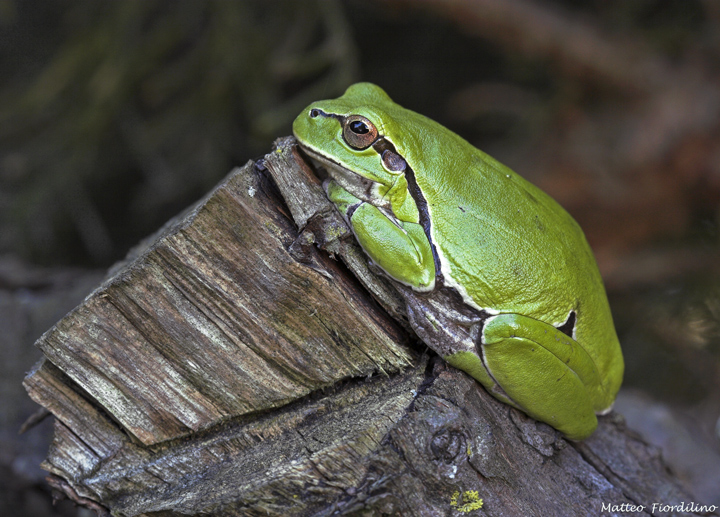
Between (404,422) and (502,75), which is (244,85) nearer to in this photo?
(502,75)

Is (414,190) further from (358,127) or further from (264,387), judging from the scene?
(264,387)

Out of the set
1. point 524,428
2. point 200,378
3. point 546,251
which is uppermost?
point 546,251

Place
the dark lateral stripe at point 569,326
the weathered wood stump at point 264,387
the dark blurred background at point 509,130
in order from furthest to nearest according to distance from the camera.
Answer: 1. the dark blurred background at point 509,130
2. the dark lateral stripe at point 569,326
3. the weathered wood stump at point 264,387

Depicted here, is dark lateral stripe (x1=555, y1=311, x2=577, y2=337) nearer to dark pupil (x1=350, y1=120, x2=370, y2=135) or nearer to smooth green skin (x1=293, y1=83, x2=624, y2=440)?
smooth green skin (x1=293, y1=83, x2=624, y2=440)

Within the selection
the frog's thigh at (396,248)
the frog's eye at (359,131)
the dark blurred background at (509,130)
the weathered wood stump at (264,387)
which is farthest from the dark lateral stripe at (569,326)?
the dark blurred background at (509,130)

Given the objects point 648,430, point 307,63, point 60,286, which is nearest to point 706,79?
point 648,430

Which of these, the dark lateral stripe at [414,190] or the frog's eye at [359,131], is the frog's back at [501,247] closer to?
the dark lateral stripe at [414,190]

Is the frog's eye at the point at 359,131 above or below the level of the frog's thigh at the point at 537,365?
above
